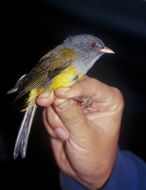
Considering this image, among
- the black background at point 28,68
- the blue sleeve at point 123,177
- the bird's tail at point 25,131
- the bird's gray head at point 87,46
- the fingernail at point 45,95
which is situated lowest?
the black background at point 28,68

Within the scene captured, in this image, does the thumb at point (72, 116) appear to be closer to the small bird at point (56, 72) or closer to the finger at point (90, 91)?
the finger at point (90, 91)

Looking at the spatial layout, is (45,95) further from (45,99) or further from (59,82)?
(59,82)

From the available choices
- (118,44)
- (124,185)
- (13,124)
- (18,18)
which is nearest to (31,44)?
(18,18)

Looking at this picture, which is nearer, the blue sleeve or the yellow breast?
the yellow breast

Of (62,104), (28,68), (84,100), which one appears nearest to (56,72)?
(84,100)

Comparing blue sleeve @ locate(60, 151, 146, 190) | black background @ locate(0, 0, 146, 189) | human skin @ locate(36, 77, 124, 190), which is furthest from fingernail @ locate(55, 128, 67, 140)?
black background @ locate(0, 0, 146, 189)

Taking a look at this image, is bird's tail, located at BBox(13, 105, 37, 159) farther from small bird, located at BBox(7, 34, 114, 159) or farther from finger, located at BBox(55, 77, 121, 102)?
finger, located at BBox(55, 77, 121, 102)

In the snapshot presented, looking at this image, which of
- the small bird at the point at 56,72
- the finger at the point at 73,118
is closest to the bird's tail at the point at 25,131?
the small bird at the point at 56,72

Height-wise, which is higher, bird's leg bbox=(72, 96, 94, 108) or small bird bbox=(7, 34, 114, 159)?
small bird bbox=(7, 34, 114, 159)
